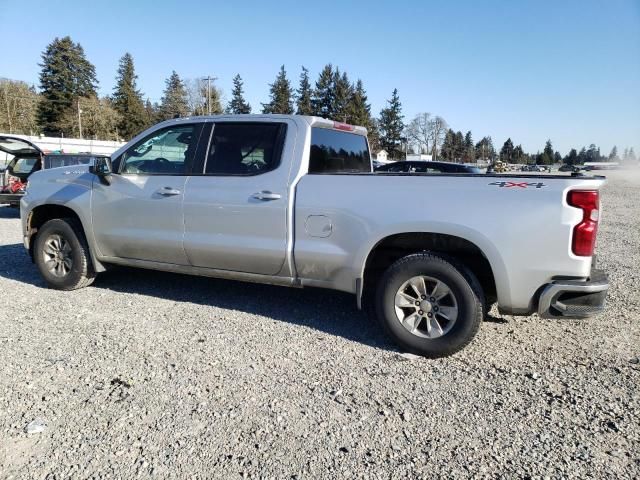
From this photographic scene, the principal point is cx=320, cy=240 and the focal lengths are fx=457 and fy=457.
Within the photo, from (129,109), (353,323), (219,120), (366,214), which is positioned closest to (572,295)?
(366,214)

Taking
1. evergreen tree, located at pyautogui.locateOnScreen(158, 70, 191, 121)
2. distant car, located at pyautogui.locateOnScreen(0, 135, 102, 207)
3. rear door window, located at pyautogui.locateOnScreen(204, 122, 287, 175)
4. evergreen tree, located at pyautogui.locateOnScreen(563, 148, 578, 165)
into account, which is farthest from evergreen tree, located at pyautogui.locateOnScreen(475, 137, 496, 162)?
rear door window, located at pyautogui.locateOnScreen(204, 122, 287, 175)

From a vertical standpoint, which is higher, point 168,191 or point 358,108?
point 358,108

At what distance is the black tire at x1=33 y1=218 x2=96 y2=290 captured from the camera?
5191mm

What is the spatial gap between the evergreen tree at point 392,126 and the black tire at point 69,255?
301 feet

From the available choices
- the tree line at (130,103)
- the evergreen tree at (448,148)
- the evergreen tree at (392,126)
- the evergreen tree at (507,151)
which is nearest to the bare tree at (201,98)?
the tree line at (130,103)

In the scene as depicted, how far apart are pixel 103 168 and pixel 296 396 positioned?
11.2 ft

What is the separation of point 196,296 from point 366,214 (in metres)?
2.46

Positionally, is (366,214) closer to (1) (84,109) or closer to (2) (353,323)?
(2) (353,323)

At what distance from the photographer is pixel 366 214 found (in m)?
3.75

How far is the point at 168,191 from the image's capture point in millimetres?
4586

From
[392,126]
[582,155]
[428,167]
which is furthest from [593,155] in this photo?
[428,167]

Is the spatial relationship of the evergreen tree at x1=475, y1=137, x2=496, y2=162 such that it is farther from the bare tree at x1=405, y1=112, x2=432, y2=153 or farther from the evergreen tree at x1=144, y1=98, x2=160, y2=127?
the evergreen tree at x1=144, y1=98, x2=160, y2=127

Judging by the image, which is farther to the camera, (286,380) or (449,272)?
(449,272)

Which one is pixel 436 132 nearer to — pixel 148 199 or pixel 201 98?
pixel 201 98
